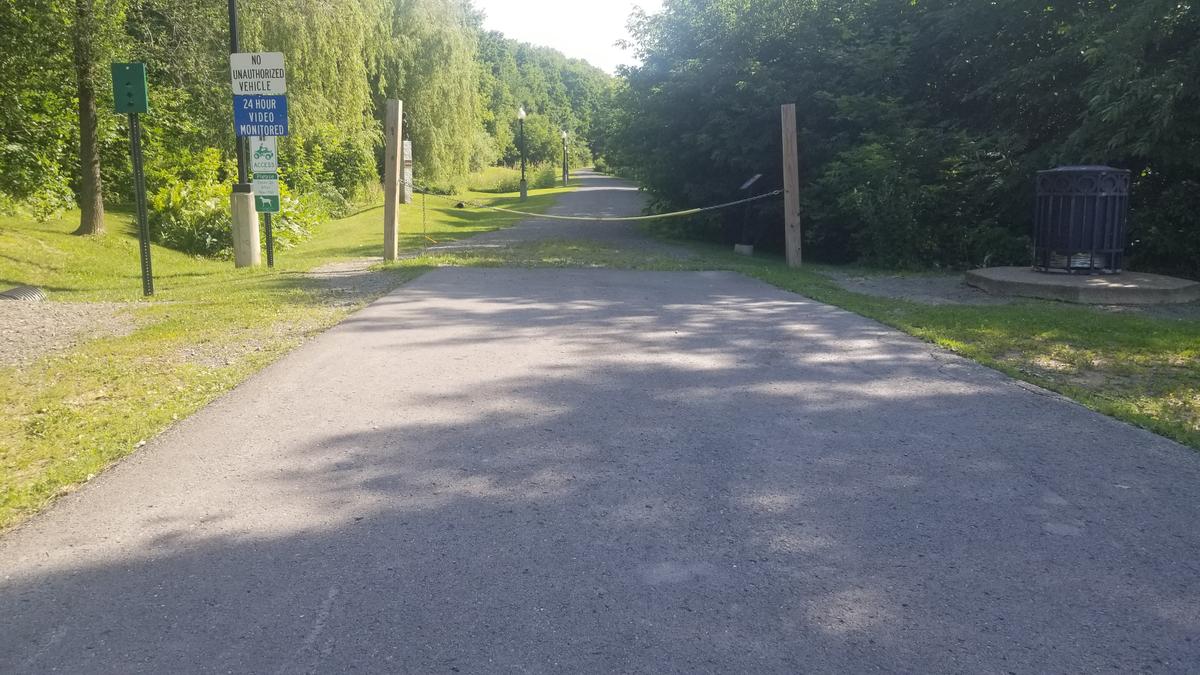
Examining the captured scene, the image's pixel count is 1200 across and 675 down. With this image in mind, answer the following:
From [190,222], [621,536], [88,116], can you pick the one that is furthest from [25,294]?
[621,536]

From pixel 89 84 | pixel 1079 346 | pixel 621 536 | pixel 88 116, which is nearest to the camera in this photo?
pixel 621 536

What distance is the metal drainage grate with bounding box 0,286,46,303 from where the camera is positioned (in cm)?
1140

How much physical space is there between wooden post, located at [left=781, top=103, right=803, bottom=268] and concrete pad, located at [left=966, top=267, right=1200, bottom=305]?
3852 millimetres

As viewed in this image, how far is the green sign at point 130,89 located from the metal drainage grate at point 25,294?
2.60m

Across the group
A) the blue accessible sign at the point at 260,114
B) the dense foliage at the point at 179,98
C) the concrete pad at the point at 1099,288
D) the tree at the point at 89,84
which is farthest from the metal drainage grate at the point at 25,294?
the concrete pad at the point at 1099,288

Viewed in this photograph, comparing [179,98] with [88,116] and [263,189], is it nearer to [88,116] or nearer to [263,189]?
[88,116]

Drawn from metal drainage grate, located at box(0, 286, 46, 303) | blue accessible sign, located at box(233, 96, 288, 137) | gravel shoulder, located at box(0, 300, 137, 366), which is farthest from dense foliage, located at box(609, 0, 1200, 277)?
metal drainage grate, located at box(0, 286, 46, 303)

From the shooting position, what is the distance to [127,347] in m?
8.09

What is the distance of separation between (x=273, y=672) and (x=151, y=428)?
10.5 ft

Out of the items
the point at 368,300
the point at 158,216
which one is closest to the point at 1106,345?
the point at 368,300

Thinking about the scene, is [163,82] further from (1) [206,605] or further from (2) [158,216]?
(1) [206,605]

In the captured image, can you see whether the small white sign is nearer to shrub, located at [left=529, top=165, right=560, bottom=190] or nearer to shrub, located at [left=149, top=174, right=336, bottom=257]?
shrub, located at [left=149, top=174, right=336, bottom=257]

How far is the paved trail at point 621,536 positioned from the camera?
3.00m

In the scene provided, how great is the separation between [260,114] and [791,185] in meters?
8.68
